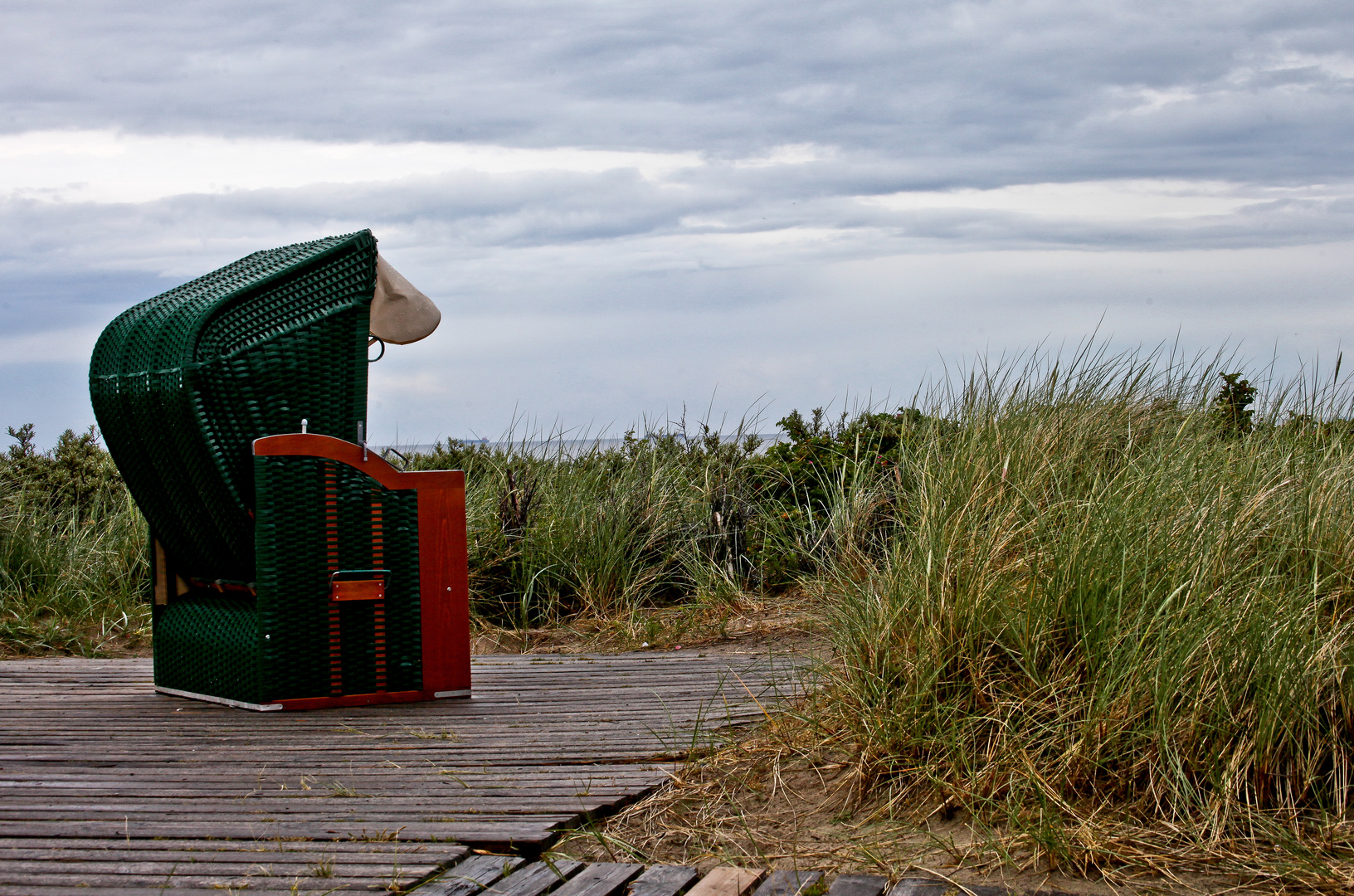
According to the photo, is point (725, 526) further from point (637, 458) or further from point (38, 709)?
point (38, 709)

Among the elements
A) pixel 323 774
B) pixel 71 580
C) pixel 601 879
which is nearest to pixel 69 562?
pixel 71 580

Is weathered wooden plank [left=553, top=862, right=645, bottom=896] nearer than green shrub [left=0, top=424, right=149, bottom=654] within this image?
Yes

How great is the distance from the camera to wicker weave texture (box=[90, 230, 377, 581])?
15.6 feet

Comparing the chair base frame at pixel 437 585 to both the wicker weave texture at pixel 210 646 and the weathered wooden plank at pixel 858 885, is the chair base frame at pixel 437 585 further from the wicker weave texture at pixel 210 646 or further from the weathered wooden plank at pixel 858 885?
the weathered wooden plank at pixel 858 885

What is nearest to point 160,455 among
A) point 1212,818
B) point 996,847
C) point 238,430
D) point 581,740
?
point 238,430

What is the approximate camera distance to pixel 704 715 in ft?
14.9

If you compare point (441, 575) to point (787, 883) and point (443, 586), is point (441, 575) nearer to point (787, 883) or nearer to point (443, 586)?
point (443, 586)

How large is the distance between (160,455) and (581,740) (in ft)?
7.18

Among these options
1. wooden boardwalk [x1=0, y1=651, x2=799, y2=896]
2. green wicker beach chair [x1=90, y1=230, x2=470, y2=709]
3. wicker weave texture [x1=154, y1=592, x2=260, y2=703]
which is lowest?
wooden boardwalk [x1=0, y1=651, x2=799, y2=896]

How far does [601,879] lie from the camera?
2.80m

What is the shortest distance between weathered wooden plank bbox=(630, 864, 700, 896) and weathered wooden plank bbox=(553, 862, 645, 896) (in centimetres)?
3

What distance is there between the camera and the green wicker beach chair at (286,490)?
15.8 feet

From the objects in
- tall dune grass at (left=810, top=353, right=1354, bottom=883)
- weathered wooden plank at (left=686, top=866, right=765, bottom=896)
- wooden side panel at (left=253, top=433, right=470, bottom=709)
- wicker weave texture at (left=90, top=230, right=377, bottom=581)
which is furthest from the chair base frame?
weathered wooden plank at (left=686, top=866, right=765, bottom=896)

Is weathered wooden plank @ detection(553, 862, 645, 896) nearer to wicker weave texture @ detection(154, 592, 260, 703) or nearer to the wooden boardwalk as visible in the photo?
the wooden boardwalk
